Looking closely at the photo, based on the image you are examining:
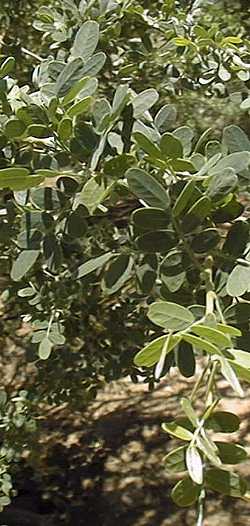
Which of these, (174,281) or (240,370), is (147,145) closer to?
(174,281)

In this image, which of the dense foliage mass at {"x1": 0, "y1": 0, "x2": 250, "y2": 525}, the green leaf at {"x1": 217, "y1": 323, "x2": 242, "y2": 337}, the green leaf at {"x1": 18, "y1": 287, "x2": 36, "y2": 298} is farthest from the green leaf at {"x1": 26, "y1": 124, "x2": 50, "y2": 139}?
the green leaf at {"x1": 18, "y1": 287, "x2": 36, "y2": 298}

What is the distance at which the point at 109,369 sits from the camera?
2.01 m

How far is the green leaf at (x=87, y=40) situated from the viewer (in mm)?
1109

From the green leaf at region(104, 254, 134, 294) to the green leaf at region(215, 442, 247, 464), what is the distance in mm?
274

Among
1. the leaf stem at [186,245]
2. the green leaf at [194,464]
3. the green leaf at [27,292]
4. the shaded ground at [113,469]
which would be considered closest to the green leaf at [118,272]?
the leaf stem at [186,245]

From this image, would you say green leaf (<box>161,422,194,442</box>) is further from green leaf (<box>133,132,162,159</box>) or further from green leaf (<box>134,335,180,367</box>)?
green leaf (<box>133,132,162,159</box>)

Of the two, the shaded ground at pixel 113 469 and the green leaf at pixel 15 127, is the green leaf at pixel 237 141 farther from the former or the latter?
the shaded ground at pixel 113 469

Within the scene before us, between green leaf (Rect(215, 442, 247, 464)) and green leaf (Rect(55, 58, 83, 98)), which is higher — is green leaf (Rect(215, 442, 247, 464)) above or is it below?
below

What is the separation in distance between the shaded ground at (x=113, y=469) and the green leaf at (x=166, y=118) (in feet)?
4.61

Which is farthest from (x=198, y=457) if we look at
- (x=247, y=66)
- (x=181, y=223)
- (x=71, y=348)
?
(x=71, y=348)

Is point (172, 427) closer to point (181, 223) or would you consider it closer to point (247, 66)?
point (181, 223)

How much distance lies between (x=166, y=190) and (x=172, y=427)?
258 mm

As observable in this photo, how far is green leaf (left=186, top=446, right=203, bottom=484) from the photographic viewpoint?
29.3 inches

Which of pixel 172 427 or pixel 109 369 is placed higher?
pixel 172 427
